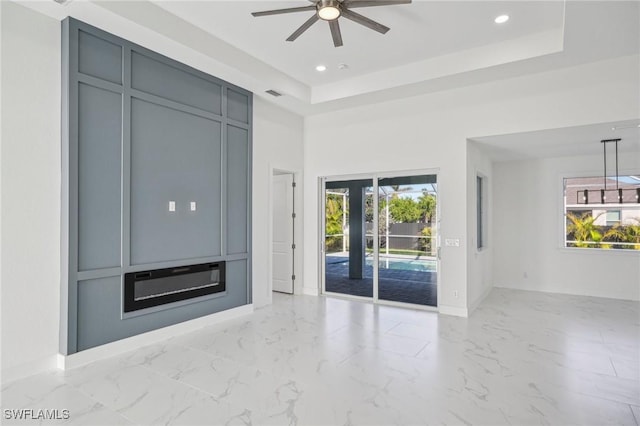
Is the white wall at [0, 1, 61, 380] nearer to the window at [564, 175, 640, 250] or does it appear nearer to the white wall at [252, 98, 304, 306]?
the white wall at [252, 98, 304, 306]

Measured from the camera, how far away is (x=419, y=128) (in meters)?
5.72

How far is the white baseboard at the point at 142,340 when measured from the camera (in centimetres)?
Answer: 351

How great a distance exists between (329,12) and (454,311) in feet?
14.4

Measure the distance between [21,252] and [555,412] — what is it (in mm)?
4692

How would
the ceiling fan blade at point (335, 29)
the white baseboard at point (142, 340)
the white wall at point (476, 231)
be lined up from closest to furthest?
the ceiling fan blade at point (335, 29) → the white baseboard at point (142, 340) → the white wall at point (476, 231)

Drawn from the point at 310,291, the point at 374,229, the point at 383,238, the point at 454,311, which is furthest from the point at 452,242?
the point at 310,291

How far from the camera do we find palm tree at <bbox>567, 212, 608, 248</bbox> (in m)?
6.76

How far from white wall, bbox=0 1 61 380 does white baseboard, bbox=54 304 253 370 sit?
0.19 m

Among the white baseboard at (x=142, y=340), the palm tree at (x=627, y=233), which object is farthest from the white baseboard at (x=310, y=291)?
the palm tree at (x=627, y=233)

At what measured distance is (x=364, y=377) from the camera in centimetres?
328

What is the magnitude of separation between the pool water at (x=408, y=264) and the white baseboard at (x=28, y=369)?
14.9 ft

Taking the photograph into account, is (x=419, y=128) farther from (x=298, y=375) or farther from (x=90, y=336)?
(x=90, y=336)

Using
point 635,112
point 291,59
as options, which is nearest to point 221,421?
point 291,59

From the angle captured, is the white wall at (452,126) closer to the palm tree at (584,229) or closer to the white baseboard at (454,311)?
the white baseboard at (454,311)
